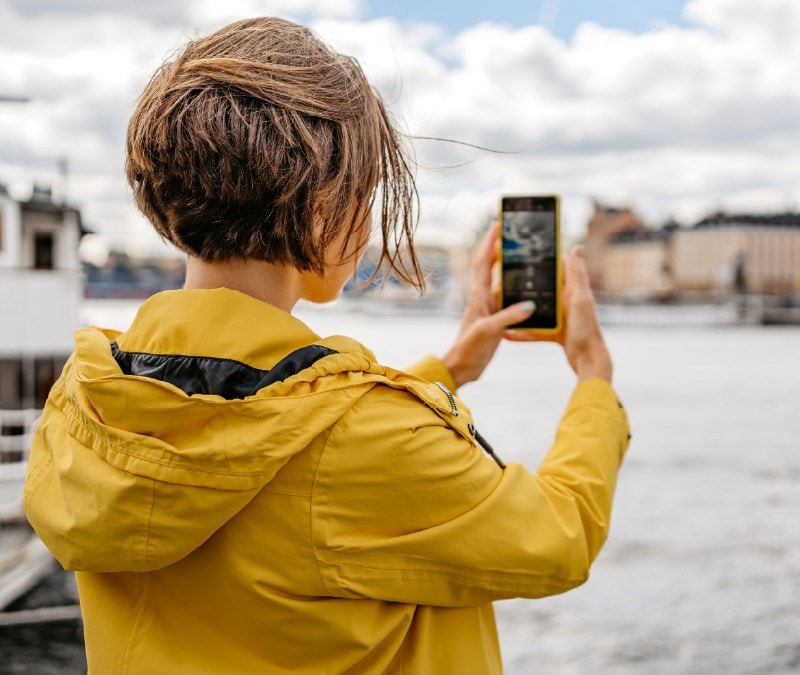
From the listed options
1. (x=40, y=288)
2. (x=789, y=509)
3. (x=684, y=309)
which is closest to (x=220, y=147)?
(x=40, y=288)

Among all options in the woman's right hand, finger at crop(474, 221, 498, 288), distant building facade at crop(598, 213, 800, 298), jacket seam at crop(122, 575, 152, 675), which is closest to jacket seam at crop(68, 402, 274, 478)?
jacket seam at crop(122, 575, 152, 675)

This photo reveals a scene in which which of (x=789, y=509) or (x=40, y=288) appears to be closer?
(x=40, y=288)

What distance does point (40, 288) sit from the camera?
23.4 ft

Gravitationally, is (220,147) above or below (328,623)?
above

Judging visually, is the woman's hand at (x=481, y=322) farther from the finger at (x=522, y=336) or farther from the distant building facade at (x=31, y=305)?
the distant building facade at (x=31, y=305)

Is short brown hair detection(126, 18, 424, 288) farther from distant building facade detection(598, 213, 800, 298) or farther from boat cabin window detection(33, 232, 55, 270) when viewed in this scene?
distant building facade detection(598, 213, 800, 298)

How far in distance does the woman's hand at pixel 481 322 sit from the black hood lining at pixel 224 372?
0.45m

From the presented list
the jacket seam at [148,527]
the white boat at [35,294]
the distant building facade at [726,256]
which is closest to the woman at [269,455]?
the jacket seam at [148,527]

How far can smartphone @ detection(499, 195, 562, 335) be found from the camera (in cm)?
119

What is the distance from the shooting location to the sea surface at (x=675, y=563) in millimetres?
5074

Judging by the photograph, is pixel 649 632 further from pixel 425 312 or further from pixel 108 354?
pixel 425 312

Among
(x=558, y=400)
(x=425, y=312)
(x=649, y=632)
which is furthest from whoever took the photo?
(x=425, y=312)

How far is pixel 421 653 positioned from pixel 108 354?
0.38 meters

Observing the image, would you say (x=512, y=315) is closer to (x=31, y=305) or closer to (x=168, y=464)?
(x=168, y=464)
